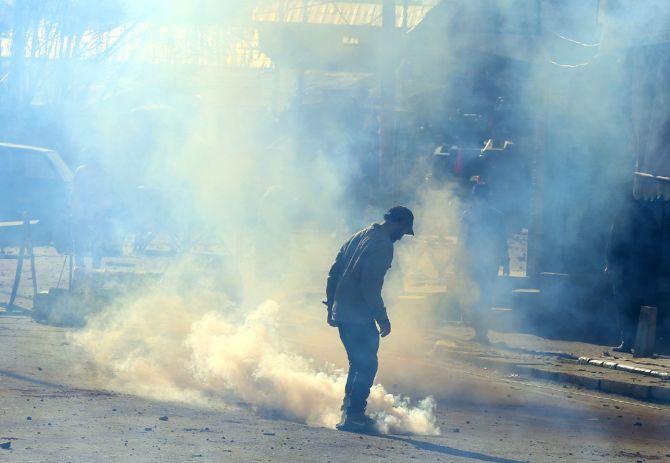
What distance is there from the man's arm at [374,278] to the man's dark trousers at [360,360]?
170 millimetres

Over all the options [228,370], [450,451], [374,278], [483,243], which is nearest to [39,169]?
[483,243]

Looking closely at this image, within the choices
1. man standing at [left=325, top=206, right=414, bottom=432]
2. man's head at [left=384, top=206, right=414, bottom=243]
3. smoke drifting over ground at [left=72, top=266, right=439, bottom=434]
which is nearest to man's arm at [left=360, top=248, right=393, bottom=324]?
A: man standing at [left=325, top=206, right=414, bottom=432]

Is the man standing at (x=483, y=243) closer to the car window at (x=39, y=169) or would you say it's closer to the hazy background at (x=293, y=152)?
the hazy background at (x=293, y=152)

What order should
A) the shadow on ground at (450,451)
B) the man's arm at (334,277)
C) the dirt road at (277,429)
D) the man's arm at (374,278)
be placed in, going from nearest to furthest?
the dirt road at (277,429), the shadow on ground at (450,451), the man's arm at (374,278), the man's arm at (334,277)

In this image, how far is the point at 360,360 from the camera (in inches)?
245

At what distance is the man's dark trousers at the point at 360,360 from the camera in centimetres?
617

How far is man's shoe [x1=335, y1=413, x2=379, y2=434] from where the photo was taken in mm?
6105

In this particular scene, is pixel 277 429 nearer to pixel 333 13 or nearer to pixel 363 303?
pixel 363 303

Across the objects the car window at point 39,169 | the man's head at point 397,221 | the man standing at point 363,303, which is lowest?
the man standing at point 363,303

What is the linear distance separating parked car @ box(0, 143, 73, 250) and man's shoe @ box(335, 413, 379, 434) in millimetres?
10443

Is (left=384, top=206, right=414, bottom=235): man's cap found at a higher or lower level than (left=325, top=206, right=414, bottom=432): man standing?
higher

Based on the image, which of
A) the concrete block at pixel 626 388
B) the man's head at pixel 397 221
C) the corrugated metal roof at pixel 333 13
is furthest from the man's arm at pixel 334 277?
the corrugated metal roof at pixel 333 13

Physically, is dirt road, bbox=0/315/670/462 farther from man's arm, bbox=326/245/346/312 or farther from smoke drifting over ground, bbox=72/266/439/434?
man's arm, bbox=326/245/346/312

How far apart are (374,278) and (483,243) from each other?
4.18 meters
